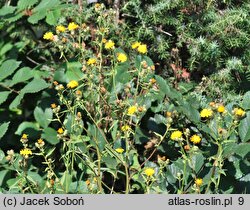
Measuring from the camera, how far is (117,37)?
10.0ft

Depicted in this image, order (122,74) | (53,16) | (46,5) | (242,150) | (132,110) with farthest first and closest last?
(46,5) < (53,16) < (122,74) < (242,150) < (132,110)

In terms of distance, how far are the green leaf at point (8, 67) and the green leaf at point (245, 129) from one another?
3.80 ft

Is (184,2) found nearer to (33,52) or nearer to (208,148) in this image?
(208,148)

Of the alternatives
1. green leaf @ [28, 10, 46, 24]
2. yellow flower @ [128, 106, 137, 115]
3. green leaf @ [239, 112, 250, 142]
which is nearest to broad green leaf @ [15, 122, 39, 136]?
green leaf @ [28, 10, 46, 24]

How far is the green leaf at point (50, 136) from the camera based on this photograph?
9.47 ft

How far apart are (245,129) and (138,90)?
652 millimetres

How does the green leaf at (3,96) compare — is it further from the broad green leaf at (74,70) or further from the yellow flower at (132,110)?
the yellow flower at (132,110)

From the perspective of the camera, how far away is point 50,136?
2.92 metres

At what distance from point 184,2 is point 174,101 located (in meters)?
0.52

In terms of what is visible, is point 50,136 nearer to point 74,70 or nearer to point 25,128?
point 25,128

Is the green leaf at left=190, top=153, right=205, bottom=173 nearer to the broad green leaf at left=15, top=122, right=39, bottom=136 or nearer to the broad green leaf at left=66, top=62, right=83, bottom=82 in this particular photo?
the broad green leaf at left=66, top=62, right=83, bottom=82

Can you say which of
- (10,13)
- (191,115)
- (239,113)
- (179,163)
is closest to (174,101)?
(191,115)

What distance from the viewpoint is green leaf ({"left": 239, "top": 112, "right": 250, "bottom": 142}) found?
249cm

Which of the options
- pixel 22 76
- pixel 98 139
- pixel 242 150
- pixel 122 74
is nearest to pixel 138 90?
pixel 122 74
